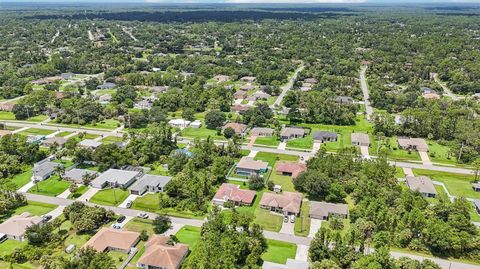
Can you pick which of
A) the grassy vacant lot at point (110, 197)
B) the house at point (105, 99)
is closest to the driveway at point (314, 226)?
the grassy vacant lot at point (110, 197)

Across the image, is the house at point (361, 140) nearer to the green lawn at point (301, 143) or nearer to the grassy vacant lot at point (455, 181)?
the green lawn at point (301, 143)

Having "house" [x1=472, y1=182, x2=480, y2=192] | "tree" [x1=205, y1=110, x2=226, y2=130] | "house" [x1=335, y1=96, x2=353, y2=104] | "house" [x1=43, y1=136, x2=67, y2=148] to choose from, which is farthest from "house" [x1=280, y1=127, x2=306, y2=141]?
"house" [x1=43, y1=136, x2=67, y2=148]

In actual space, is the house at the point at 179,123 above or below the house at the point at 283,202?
below

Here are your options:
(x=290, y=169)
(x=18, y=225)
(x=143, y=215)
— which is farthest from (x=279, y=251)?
(x=18, y=225)

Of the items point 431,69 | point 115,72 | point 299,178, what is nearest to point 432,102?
point 431,69

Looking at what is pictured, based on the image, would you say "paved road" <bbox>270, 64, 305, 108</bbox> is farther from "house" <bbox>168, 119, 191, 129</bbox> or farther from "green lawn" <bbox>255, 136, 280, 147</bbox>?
"house" <bbox>168, 119, 191, 129</bbox>

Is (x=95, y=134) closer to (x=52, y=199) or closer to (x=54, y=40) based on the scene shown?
(x=52, y=199)

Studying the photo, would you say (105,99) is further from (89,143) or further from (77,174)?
(77,174)
